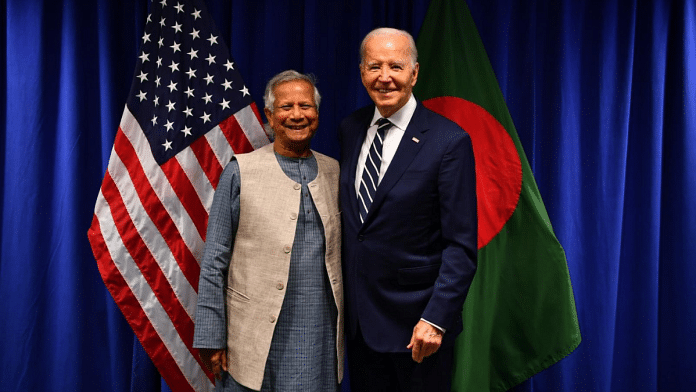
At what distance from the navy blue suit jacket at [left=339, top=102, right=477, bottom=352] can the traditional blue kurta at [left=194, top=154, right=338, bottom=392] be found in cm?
12

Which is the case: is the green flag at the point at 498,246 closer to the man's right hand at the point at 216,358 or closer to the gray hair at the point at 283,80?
the gray hair at the point at 283,80

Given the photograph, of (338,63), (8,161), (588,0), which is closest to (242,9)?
(338,63)

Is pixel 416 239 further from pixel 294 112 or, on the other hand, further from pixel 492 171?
pixel 492 171

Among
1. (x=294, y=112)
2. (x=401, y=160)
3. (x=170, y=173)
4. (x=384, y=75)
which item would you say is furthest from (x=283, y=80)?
(x=170, y=173)

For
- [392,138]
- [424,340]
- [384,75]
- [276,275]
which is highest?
[384,75]

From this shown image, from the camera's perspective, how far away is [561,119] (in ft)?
7.47

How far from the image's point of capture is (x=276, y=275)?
1583 millimetres

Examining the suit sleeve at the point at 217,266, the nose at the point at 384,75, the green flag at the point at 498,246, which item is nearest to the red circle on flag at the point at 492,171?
the green flag at the point at 498,246

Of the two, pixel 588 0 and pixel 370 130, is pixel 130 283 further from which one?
pixel 588 0

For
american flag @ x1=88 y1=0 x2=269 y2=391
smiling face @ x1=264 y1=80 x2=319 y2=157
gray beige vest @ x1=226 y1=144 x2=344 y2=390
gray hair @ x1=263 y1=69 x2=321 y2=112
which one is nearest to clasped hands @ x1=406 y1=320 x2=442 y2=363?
gray beige vest @ x1=226 y1=144 x2=344 y2=390

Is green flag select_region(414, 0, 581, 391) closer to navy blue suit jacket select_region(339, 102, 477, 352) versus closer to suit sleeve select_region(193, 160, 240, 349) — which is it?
navy blue suit jacket select_region(339, 102, 477, 352)

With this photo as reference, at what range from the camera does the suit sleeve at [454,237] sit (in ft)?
4.67

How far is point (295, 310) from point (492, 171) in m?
1.05

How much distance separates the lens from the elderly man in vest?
1584mm
